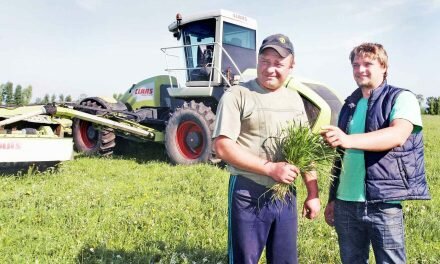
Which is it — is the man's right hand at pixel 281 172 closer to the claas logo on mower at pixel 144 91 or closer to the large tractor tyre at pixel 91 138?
the large tractor tyre at pixel 91 138

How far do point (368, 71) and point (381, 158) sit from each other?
1.70ft

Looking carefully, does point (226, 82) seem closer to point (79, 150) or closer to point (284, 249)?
point (79, 150)

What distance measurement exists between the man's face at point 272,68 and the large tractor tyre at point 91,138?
7.57 m

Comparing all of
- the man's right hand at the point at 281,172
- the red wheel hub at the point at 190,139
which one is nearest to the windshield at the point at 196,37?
the red wheel hub at the point at 190,139

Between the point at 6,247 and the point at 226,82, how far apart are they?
5.48 m

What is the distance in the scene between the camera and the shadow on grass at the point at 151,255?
11.8 feet

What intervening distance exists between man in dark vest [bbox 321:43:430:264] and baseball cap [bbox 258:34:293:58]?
0.44 m

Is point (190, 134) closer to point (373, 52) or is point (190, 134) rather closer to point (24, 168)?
point (24, 168)

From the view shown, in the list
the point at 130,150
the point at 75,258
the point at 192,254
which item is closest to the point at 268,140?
the point at 192,254

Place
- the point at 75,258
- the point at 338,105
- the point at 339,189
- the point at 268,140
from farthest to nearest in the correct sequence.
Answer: the point at 338,105
the point at 75,258
the point at 339,189
the point at 268,140

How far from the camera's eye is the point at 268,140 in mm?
2398

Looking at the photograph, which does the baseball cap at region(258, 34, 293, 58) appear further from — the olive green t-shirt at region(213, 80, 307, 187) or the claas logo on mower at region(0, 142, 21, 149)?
the claas logo on mower at region(0, 142, 21, 149)

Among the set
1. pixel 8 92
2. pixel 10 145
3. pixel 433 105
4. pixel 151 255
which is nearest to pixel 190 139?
pixel 10 145

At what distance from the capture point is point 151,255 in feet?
12.1
